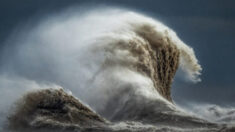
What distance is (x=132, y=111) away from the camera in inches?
1442

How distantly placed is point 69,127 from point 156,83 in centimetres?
1310

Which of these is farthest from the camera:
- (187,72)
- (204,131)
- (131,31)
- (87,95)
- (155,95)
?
(187,72)

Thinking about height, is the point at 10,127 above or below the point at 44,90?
below

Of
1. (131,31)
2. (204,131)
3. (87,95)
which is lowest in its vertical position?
(204,131)

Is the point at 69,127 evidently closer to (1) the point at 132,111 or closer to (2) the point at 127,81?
(1) the point at 132,111

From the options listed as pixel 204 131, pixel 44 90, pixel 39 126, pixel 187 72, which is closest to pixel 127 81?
pixel 44 90

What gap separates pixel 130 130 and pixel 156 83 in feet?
43.2

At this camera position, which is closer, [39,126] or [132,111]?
[39,126]

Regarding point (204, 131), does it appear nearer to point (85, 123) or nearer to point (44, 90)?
point (85, 123)

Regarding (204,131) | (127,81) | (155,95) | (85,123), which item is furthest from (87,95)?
(204,131)

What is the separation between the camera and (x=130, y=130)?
103 feet

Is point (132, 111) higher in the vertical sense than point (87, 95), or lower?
lower

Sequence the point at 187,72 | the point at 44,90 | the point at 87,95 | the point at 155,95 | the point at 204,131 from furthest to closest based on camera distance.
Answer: the point at 187,72
the point at 87,95
the point at 155,95
the point at 44,90
the point at 204,131

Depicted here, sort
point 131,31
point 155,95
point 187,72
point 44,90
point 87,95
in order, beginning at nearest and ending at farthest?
point 44,90 < point 155,95 < point 87,95 < point 131,31 < point 187,72
